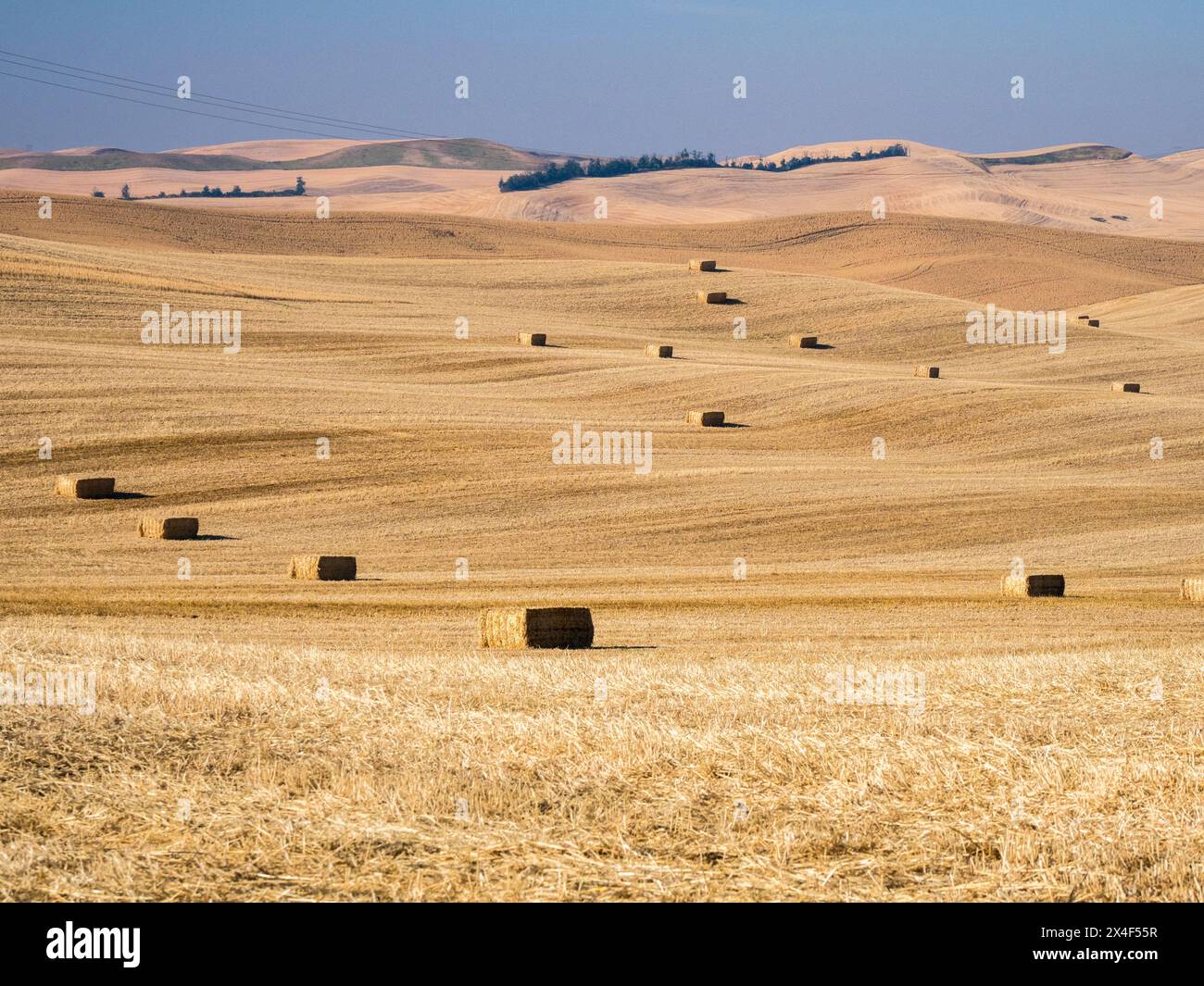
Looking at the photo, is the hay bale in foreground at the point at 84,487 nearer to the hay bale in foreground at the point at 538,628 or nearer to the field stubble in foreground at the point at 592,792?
the hay bale in foreground at the point at 538,628

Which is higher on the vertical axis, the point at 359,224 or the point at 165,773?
the point at 359,224

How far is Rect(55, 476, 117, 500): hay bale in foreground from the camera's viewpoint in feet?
135

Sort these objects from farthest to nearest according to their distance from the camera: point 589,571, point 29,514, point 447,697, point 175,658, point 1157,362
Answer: point 1157,362 → point 29,514 → point 589,571 → point 175,658 → point 447,697

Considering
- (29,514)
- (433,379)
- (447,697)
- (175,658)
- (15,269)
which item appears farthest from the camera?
(15,269)

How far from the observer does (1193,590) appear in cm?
3138

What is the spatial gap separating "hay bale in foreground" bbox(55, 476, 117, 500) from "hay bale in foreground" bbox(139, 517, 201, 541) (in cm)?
404

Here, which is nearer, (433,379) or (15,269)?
(433,379)

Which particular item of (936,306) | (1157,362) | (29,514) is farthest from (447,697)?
(936,306)

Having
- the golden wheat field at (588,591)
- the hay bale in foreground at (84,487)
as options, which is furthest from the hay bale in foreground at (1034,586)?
the hay bale in foreground at (84,487)

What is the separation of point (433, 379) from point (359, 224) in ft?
258
